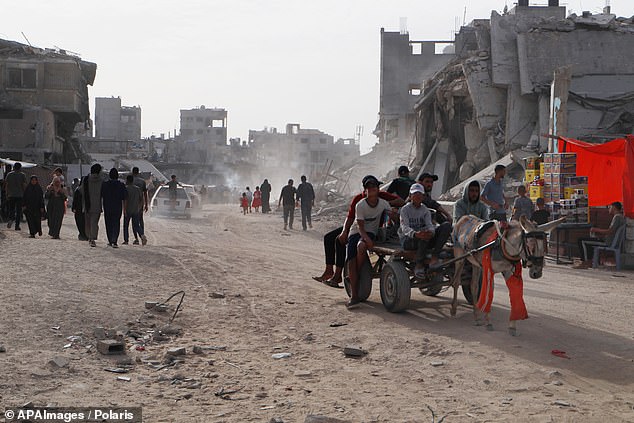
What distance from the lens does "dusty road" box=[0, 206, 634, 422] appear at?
216 inches

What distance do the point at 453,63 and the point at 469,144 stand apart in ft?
14.1

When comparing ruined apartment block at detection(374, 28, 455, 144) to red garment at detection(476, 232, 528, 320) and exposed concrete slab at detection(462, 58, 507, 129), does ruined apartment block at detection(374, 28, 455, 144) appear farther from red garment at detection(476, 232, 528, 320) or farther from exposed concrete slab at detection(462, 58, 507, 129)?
red garment at detection(476, 232, 528, 320)

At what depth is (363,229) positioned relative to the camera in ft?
31.1

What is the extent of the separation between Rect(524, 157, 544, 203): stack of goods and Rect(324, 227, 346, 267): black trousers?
7982mm

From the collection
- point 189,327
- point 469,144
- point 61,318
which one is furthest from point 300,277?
point 469,144

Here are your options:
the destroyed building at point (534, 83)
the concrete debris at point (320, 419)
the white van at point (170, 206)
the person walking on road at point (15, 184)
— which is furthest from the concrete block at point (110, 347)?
the white van at point (170, 206)

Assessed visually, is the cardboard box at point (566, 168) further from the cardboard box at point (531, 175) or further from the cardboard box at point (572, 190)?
the cardboard box at point (531, 175)

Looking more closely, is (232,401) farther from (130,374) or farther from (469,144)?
(469,144)

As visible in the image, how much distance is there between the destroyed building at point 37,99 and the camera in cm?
4612

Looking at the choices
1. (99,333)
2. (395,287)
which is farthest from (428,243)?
(99,333)

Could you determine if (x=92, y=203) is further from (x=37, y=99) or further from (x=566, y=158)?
(x=37, y=99)

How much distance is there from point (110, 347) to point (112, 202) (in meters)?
8.40

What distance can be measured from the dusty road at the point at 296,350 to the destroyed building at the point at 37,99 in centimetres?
3697

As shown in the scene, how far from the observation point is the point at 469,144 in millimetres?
31062
